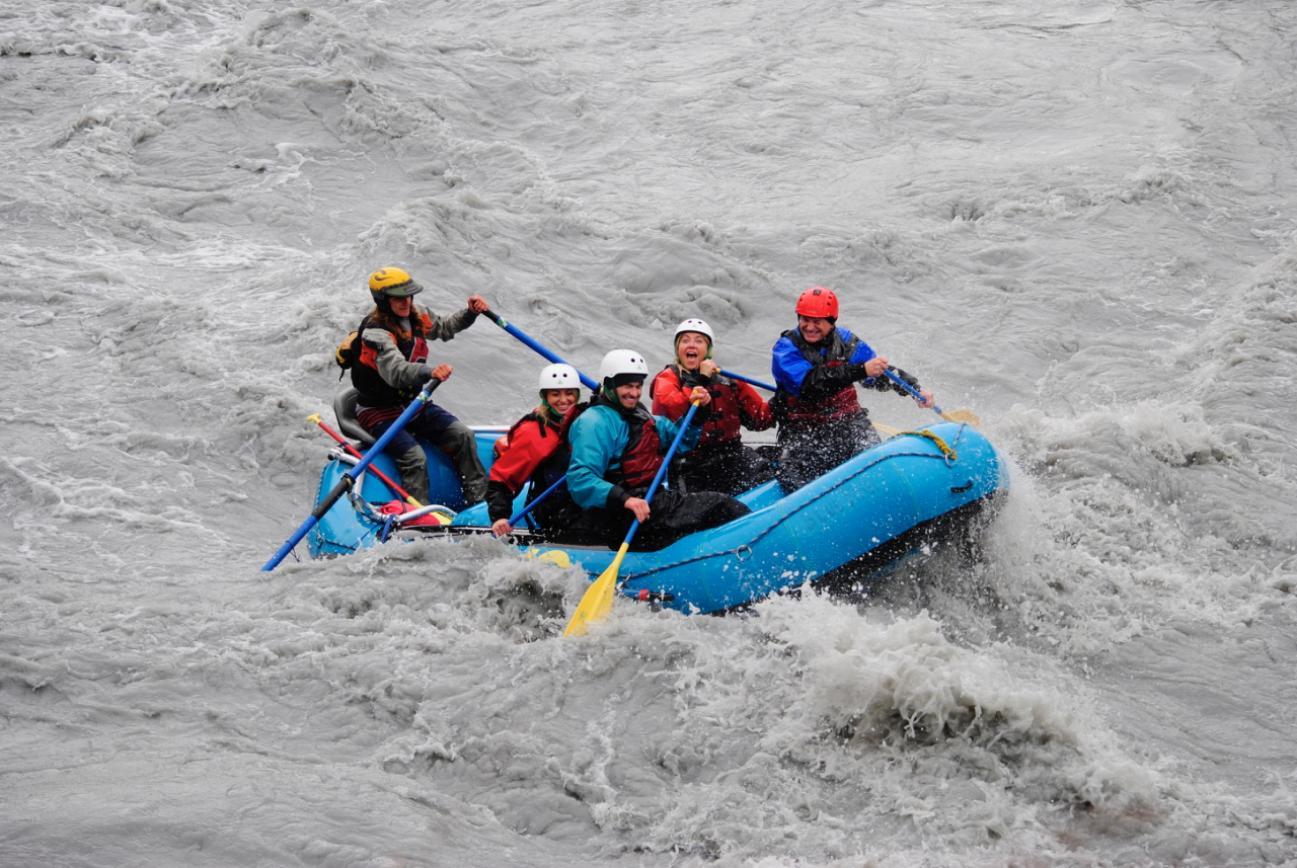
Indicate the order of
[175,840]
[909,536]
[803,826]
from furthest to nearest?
[909,536]
[803,826]
[175,840]

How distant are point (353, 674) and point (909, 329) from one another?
7.21 m

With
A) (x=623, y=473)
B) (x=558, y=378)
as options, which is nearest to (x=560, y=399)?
(x=558, y=378)

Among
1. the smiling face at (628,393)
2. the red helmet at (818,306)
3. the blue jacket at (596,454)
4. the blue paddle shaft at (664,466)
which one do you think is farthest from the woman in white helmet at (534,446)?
the red helmet at (818,306)

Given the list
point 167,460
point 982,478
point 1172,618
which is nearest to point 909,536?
point 982,478

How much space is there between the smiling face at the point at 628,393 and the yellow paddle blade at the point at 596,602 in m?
0.75

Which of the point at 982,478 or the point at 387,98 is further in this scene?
the point at 387,98

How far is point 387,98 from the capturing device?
16.1 metres

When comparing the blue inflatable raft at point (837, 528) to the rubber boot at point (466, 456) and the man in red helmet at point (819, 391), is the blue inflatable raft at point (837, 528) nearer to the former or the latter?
the man in red helmet at point (819, 391)

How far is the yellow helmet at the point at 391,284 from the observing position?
8.48 meters

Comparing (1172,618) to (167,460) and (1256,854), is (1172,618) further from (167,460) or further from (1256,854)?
(167,460)

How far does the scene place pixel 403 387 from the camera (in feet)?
27.8

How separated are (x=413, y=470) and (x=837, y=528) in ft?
9.93

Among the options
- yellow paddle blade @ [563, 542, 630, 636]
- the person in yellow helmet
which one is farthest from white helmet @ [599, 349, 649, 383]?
the person in yellow helmet

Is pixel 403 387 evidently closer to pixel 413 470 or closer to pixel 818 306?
pixel 413 470
